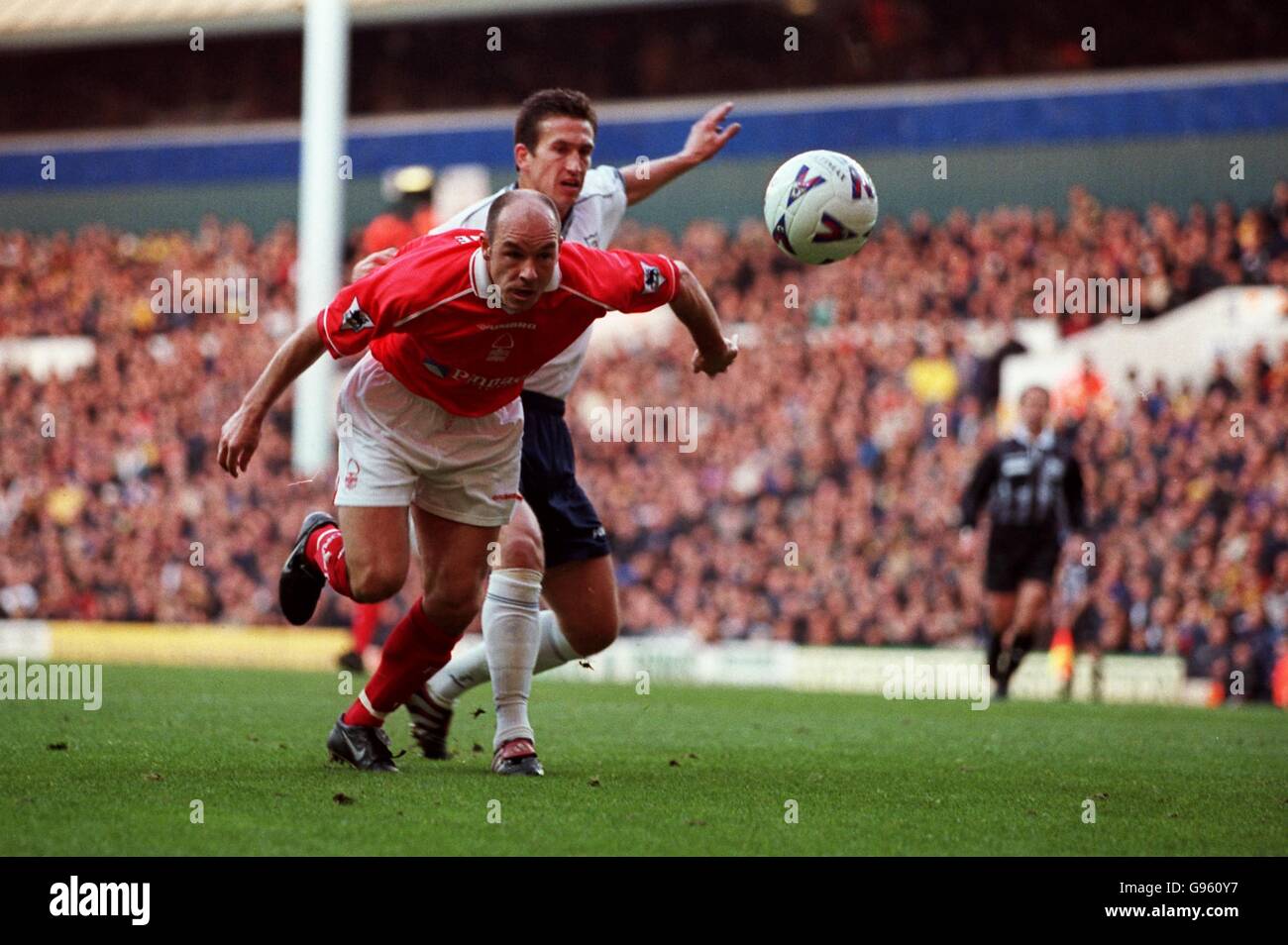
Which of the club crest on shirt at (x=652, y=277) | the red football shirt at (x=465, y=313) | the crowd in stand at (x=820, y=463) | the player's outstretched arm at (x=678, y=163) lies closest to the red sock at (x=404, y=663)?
the red football shirt at (x=465, y=313)

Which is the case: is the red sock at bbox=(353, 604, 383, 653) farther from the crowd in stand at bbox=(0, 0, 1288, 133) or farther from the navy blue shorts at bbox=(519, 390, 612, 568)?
the crowd in stand at bbox=(0, 0, 1288, 133)

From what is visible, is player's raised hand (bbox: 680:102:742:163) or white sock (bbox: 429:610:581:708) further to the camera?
player's raised hand (bbox: 680:102:742:163)

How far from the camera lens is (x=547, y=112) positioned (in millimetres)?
6977

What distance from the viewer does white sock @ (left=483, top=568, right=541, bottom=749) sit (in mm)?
6840

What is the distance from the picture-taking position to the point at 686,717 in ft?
Answer: 35.1

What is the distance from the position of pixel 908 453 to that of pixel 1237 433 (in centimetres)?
380

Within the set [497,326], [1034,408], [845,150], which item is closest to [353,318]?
[497,326]

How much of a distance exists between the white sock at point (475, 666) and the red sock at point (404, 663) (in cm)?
54

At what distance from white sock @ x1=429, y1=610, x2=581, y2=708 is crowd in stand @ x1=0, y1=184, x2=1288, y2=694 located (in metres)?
10.3

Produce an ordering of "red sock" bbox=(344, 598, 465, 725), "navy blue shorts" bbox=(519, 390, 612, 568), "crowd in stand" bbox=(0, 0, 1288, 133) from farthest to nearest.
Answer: "crowd in stand" bbox=(0, 0, 1288, 133), "navy blue shorts" bbox=(519, 390, 612, 568), "red sock" bbox=(344, 598, 465, 725)

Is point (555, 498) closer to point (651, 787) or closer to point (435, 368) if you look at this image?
point (435, 368)
